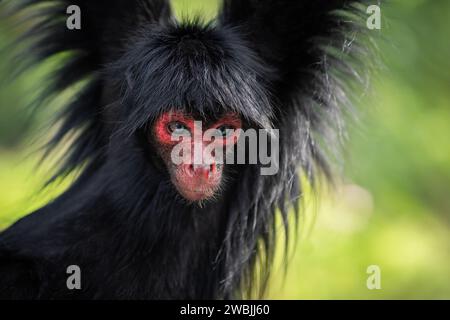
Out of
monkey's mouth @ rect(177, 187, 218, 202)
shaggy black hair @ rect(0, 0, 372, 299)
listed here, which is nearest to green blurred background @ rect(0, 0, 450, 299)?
shaggy black hair @ rect(0, 0, 372, 299)

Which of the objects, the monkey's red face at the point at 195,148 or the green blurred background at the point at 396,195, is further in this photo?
the green blurred background at the point at 396,195

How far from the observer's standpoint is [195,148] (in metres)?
3.17

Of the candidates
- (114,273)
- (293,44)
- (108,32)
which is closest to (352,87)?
(293,44)

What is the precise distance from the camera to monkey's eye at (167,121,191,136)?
323cm

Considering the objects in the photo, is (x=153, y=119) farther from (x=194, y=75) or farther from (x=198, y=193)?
(x=198, y=193)

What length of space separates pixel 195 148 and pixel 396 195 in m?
2.73

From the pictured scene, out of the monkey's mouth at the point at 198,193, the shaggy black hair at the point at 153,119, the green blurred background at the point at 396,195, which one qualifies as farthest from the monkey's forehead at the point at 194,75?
the green blurred background at the point at 396,195

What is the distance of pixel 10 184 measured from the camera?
5199 millimetres

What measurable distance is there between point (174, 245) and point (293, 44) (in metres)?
1.02

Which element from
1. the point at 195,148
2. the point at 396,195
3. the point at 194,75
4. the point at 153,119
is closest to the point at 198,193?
the point at 195,148

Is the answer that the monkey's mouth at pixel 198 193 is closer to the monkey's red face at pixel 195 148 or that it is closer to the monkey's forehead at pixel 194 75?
the monkey's red face at pixel 195 148

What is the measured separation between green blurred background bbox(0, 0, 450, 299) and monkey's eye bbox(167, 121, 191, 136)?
1755 mm

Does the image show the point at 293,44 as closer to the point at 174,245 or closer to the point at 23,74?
the point at 174,245

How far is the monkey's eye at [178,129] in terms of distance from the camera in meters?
3.23
